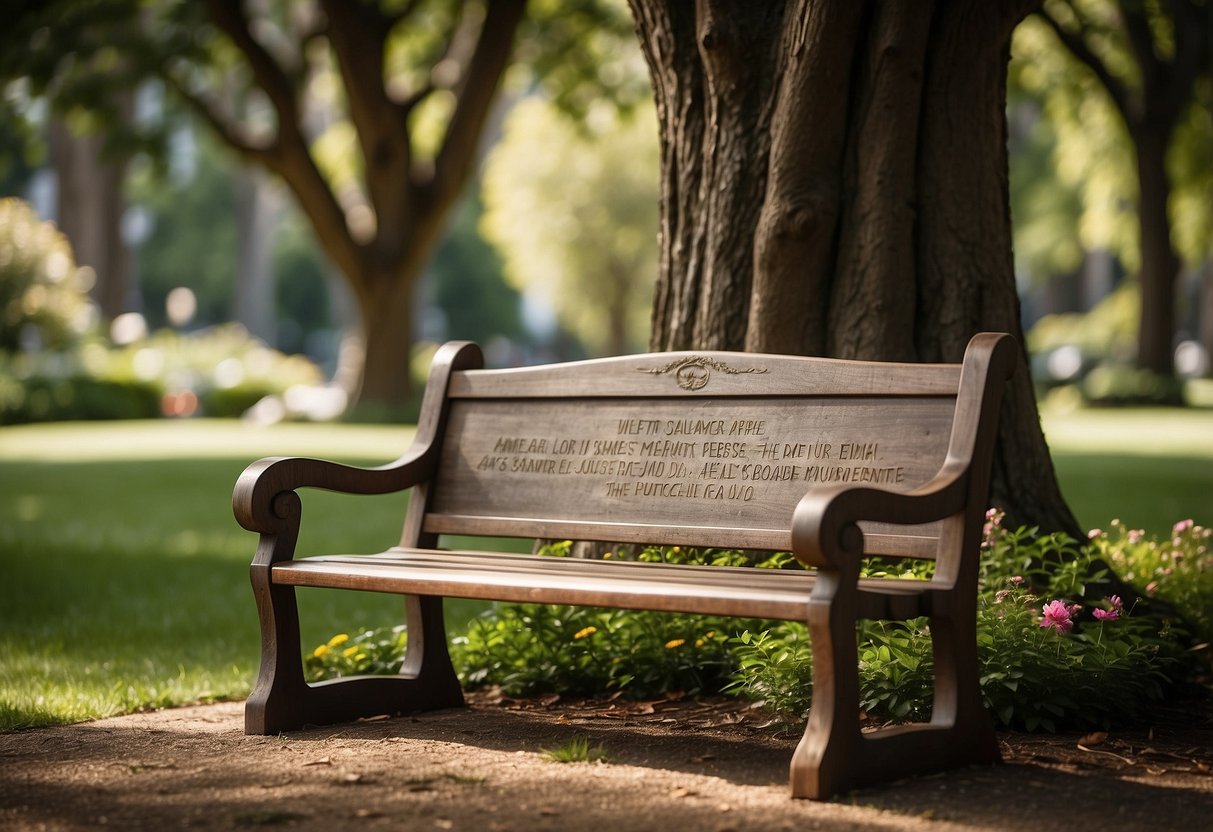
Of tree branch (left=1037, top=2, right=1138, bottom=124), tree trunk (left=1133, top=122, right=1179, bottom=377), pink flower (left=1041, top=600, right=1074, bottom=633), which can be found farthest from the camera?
tree trunk (left=1133, top=122, right=1179, bottom=377)

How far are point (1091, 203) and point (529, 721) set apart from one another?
2241 cm

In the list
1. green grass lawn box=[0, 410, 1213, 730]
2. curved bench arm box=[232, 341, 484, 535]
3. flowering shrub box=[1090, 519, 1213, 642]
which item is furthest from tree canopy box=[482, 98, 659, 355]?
curved bench arm box=[232, 341, 484, 535]

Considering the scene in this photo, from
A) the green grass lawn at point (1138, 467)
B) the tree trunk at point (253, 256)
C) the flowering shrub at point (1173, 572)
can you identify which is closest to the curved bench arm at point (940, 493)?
the flowering shrub at point (1173, 572)

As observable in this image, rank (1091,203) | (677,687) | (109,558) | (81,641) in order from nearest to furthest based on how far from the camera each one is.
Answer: (677,687), (81,641), (109,558), (1091,203)

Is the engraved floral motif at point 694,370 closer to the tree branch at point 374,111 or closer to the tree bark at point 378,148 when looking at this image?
the tree bark at point 378,148

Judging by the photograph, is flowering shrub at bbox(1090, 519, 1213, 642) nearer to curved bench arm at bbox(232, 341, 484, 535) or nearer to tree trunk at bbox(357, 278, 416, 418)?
curved bench arm at bbox(232, 341, 484, 535)

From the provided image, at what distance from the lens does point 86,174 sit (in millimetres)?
32469

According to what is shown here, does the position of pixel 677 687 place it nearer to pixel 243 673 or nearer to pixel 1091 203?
pixel 243 673

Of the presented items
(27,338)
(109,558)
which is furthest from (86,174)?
(109,558)

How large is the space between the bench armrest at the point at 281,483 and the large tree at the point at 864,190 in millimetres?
1356

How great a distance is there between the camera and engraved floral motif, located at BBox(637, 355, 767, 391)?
4250 mm

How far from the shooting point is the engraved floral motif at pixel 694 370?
425 cm

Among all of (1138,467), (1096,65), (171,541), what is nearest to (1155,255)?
(1096,65)

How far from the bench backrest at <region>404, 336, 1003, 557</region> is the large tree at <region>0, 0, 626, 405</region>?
13.8 meters
